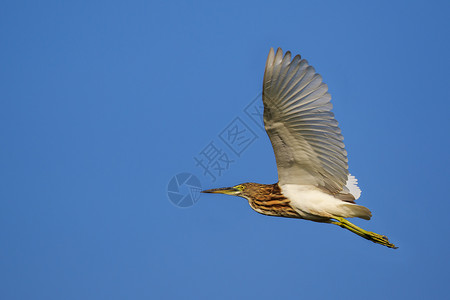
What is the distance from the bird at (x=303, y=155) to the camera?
6.86m

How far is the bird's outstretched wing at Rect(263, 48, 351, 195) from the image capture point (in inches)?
268

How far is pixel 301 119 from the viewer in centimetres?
705

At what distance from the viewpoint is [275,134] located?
7.23m

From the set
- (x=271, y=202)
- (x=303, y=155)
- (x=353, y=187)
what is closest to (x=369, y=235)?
(x=353, y=187)

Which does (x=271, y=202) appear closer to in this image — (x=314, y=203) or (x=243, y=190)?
(x=243, y=190)

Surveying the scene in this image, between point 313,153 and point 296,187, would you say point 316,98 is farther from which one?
point 296,187

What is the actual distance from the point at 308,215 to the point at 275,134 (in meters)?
1.58

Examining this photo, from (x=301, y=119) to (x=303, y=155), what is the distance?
28.2 inches

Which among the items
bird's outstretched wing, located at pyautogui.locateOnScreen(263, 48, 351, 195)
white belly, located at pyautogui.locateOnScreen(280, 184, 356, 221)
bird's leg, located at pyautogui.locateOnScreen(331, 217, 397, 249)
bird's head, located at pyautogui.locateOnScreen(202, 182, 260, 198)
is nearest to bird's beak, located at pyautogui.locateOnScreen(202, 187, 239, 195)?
bird's head, located at pyautogui.locateOnScreen(202, 182, 260, 198)

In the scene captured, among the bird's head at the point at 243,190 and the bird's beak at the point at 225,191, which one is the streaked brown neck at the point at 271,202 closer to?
the bird's head at the point at 243,190

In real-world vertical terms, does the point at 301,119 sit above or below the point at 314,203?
above

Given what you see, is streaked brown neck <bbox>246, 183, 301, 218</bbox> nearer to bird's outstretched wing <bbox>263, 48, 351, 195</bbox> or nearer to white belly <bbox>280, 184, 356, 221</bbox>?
white belly <bbox>280, 184, 356, 221</bbox>

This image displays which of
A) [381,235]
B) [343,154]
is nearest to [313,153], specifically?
[343,154]

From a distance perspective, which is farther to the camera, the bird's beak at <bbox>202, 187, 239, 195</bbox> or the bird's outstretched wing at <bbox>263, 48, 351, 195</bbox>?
the bird's beak at <bbox>202, 187, 239, 195</bbox>
